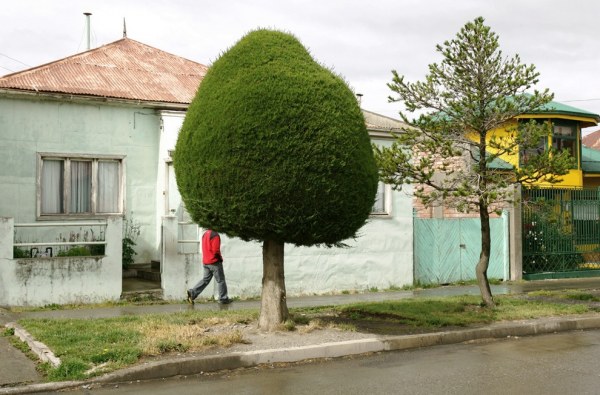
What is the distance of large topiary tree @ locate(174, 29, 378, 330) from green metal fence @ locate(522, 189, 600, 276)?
40.1 ft

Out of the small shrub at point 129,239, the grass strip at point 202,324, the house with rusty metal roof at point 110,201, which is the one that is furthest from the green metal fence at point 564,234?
the small shrub at point 129,239

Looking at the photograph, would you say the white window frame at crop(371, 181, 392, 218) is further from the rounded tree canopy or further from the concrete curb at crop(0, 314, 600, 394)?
the rounded tree canopy

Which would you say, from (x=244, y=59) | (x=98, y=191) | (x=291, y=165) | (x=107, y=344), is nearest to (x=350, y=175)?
(x=291, y=165)

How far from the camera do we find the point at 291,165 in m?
8.87

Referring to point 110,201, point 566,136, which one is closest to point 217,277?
point 110,201

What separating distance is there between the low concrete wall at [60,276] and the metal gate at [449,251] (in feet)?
27.2

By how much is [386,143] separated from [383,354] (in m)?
9.69

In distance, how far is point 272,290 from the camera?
9.92 metres

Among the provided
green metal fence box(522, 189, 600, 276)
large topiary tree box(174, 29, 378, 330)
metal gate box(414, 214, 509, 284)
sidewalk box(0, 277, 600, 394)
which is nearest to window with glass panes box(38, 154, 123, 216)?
sidewalk box(0, 277, 600, 394)

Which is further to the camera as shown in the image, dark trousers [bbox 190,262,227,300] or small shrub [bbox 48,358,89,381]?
dark trousers [bbox 190,262,227,300]

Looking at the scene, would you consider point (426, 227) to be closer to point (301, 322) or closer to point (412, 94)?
point (412, 94)

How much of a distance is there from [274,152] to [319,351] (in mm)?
2551

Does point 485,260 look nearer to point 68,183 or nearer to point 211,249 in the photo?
point 211,249

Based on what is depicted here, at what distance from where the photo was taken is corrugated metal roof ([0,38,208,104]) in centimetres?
1612
